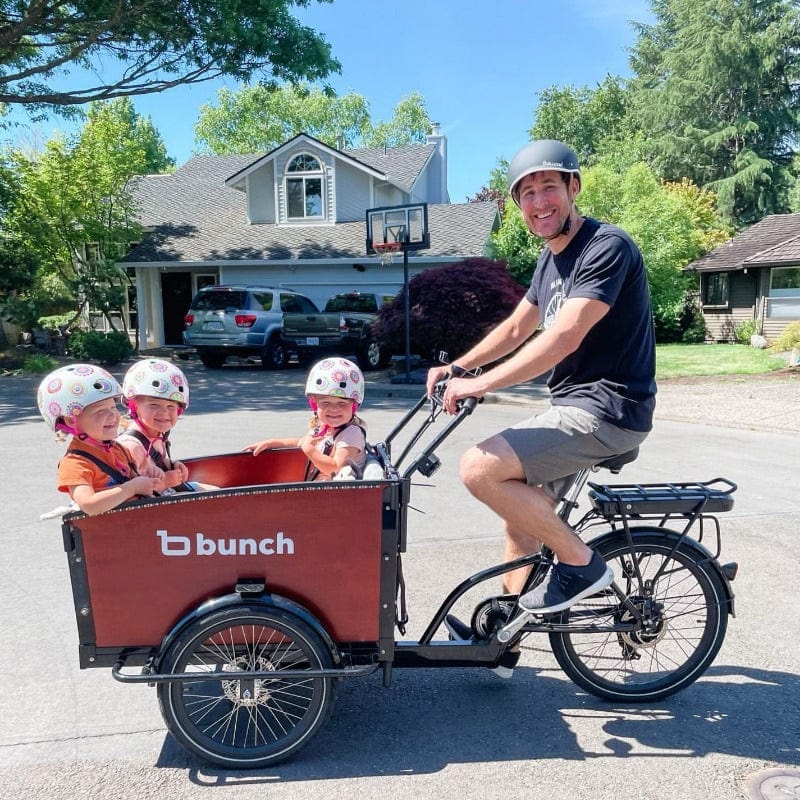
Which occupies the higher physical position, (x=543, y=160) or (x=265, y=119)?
(x=265, y=119)

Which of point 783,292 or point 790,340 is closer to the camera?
point 790,340

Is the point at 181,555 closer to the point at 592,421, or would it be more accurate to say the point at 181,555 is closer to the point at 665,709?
the point at 592,421

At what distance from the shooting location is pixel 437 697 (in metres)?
3.10

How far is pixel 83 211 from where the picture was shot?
61.9 ft

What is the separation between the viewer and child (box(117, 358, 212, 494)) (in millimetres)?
3010

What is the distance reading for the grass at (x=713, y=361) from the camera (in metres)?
15.2

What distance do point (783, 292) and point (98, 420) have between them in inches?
965

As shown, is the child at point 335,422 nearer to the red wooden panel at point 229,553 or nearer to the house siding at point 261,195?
the red wooden panel at point 229,553

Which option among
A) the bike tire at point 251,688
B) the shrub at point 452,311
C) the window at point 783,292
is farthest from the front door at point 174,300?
the bike tire at point 251,688

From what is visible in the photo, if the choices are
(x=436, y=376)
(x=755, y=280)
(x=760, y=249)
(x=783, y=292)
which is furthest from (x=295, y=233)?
Answer: (x=436, y=376)

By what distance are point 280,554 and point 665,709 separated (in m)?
1.77

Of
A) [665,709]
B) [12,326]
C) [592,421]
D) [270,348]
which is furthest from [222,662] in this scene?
[12,326]

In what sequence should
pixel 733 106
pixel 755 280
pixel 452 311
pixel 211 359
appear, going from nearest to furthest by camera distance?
pixel 452 311
pixel 211 359
pixel 755 280
pixel 733 106

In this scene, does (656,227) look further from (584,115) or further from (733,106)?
(584,115)
